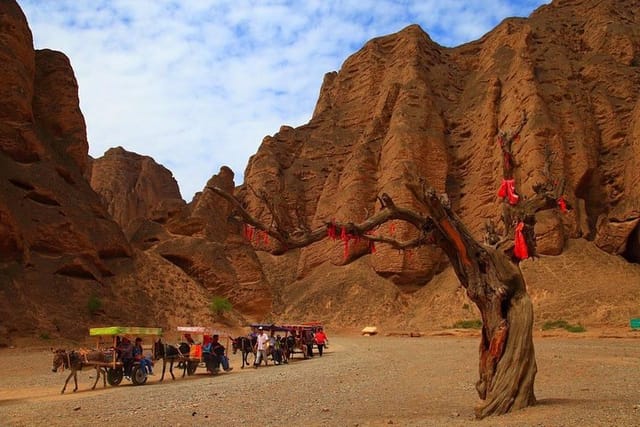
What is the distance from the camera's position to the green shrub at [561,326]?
3616cm

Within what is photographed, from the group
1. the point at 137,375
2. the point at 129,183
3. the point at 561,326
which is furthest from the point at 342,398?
the point at 129,183

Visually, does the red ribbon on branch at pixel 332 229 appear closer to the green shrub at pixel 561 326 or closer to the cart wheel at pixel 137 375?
the cart wheel at pixel 137 375

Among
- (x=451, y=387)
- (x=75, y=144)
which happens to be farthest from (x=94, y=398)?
(x=75, y=144)

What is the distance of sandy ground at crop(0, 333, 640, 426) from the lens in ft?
27.3

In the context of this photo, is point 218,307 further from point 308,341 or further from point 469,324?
point 469,324

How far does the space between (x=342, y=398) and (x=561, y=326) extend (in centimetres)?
3130

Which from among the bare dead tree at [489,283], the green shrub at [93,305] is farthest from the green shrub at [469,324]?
the bare dead tree at [489,283]

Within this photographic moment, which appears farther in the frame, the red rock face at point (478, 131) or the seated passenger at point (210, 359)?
the red rock face at point (478, 131)

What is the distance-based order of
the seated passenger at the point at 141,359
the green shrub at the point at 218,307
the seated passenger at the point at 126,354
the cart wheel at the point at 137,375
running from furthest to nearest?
the green shrub at the point at 218,307 < the seated passenger at the point at 141,359 < the cart wheel at the point at 137,375 < the seated passenger at the point at 126,354

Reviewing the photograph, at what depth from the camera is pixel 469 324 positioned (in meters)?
44.5

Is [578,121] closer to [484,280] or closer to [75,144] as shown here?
[75,144]

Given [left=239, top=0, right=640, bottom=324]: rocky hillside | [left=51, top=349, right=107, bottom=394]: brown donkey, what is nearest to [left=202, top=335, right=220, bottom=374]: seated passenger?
[left=51, top=349, right=107, bottom=394]: brown donkey

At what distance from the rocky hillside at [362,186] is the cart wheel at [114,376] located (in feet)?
23.1

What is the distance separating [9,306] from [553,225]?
1622 inches
